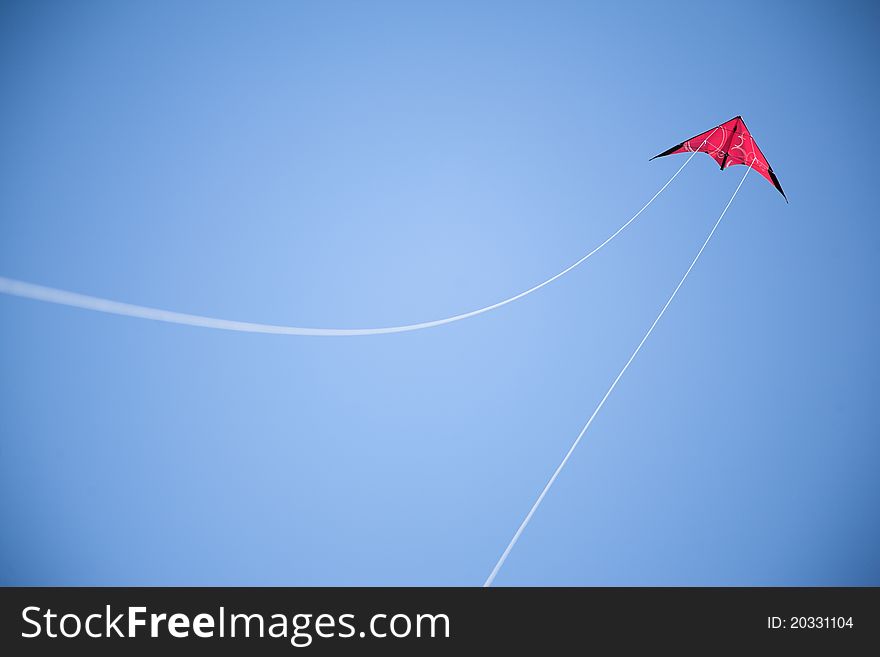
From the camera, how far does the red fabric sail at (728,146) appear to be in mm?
4086

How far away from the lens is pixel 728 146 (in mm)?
4141

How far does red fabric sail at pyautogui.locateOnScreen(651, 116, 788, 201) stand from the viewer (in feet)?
13.4
